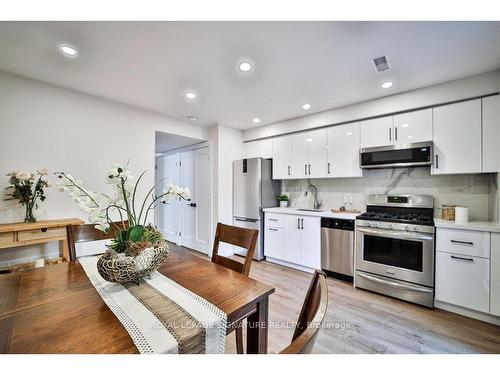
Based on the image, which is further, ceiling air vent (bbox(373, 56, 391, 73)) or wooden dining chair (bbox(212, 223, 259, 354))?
ceiling air vent (bbox(373, 56, 391, 73))

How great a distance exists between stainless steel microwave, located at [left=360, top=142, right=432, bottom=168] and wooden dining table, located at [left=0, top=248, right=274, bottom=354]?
2.37 meters

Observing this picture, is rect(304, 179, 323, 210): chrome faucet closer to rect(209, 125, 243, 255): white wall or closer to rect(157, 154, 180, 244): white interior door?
rect(209, 125, 243, 255): white wall

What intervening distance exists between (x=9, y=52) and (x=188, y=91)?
1.49 m

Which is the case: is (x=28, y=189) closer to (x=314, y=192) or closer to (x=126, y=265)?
(x=126, y=265)

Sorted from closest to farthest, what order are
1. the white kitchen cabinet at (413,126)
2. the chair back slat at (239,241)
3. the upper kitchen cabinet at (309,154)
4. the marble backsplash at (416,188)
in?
the chair back slat at (239,241)
the marble backsplash at (416,188)
the white kitchen cabinet at (413,126)
the upper kitchen cabinet at (309,154)

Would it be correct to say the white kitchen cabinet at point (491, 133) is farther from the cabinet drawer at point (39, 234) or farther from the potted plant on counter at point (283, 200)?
the cabinet drawer at point (39, 234)

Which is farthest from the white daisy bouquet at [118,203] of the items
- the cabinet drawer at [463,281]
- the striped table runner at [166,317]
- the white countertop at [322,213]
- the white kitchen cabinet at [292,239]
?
the cabinet drawer at [463,281]

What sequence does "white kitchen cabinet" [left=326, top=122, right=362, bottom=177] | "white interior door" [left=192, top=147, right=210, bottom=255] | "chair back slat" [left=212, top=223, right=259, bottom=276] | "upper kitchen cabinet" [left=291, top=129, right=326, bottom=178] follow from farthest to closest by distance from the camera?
1. "white interior door" [left=192, top=147, right=210, bottom=255]
2. "upper kitchen cabinet" [left=291, top=129, right=326, bottom=178]
3. "white kitchen cabinet" [left=326, top=122, right=362, bottom=177]
4. "chair back slat" [left=212, top=223, right=259, bottom=276]

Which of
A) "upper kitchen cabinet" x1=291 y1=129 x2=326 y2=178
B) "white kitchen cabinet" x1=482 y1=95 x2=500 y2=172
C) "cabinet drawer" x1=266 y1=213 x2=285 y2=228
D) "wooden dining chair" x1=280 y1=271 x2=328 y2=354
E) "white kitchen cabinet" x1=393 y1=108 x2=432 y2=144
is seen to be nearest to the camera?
"wooden dining chair" x1=280 y1=271 x2=328 y2=354

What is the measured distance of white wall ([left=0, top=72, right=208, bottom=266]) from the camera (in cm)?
209

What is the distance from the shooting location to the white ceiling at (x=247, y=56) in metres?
1.48

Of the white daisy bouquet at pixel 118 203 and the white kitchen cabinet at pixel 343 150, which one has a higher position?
the white kitchen cabinet at pixel 343 150

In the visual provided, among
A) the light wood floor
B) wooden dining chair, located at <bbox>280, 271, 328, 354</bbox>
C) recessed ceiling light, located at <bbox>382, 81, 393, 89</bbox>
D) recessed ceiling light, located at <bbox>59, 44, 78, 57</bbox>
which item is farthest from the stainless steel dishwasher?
recessed ceiling light, located at <bbox>59, 44, 78, 57</bbox>

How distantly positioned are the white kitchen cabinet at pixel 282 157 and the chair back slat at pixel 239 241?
2.24 metres
